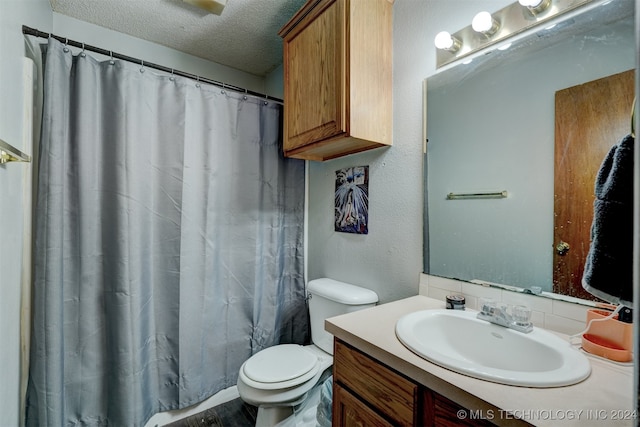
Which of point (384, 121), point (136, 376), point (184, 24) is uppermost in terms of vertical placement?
point (184, 24)

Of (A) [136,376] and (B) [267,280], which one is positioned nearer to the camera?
(A) [136,376]

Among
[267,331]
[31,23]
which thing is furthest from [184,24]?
[267,331]

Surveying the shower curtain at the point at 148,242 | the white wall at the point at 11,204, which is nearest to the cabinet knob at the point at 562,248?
the shower curtain at the point at 148,242

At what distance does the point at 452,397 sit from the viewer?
0.62 metres

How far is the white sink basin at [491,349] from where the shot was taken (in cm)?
62

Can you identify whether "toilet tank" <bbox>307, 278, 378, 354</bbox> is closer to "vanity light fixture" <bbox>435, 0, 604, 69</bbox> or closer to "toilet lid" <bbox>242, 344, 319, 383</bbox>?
"toilet lid" <bbox>242, 344, 319, 383</bbox>

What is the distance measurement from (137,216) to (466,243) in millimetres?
1586

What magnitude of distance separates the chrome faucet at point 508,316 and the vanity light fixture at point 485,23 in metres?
1.00

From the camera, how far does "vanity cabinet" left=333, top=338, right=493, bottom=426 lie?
66 cm

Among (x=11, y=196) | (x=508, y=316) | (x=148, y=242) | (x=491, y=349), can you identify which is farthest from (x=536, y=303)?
(x=11, y=196)

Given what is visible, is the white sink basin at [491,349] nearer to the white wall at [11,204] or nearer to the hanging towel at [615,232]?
the hanging towel at [615,232]

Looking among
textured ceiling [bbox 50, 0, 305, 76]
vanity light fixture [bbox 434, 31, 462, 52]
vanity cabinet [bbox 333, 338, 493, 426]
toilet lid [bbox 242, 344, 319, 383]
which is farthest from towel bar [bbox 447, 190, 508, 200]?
textured ceiling [bbox 50, 0, 305, 76]

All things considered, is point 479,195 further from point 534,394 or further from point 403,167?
point 534,394

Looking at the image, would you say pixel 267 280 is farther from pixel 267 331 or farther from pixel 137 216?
pixel 137 216
